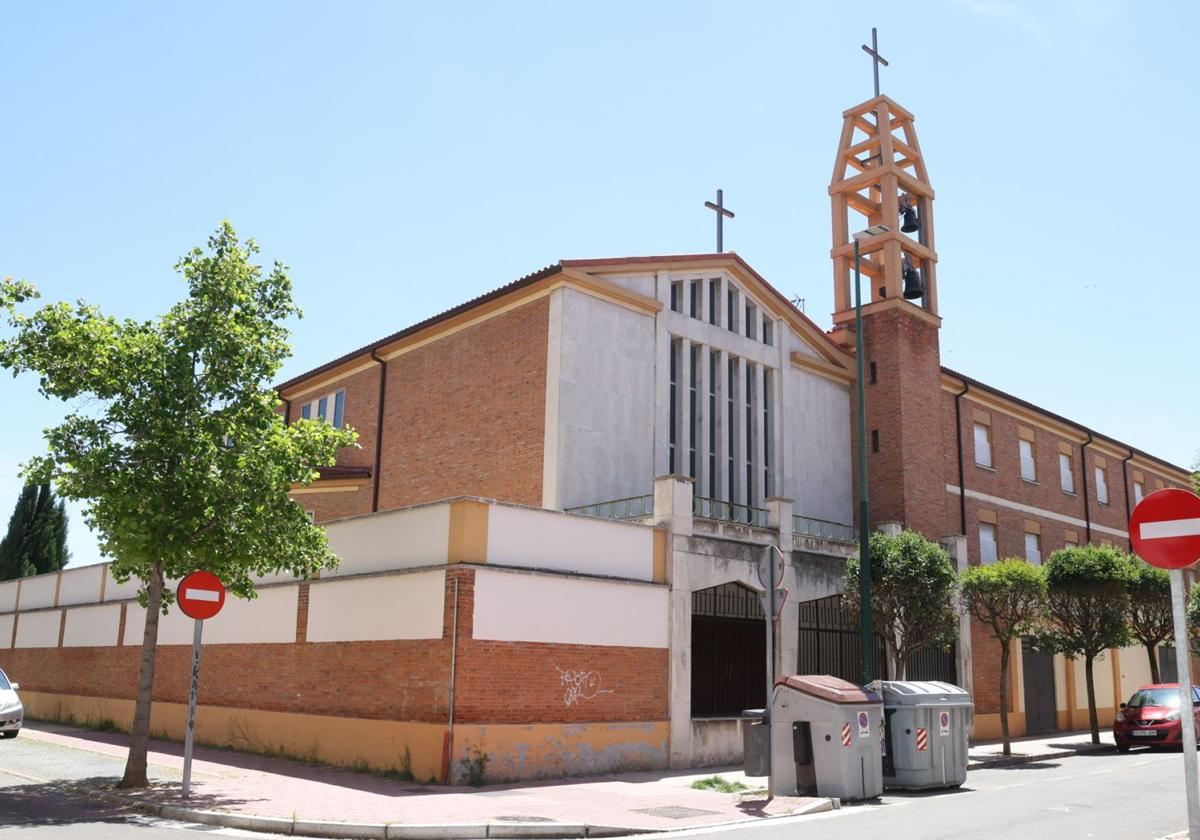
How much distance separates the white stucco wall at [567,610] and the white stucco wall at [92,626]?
1431cm

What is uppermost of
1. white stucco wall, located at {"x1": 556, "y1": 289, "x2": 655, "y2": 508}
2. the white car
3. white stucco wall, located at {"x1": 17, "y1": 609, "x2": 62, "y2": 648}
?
white stucco wall, located at {"x1": 556, "y1": 289, "x2": 655, "y2": 508}

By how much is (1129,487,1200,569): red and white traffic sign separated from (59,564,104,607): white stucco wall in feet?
84.3

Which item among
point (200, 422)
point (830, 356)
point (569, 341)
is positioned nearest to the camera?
point (200, 422)

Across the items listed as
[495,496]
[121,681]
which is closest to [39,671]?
[121,681]

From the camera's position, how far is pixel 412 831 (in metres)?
10.3

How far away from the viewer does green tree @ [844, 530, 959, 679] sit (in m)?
20.3

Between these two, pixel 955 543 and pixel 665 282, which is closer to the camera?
pixel 665 282

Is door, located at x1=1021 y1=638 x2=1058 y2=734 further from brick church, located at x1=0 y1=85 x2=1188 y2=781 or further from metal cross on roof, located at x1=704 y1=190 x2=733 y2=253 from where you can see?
metal cross on roof, located at x1=704 y1=190 x2=733 y2=253

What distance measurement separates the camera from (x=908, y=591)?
20359 mm

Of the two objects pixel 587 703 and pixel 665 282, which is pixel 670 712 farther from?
pixel 665 282

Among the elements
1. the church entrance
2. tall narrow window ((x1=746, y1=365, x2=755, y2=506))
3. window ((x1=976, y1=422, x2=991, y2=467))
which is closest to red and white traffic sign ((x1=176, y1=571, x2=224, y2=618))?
the church entrance

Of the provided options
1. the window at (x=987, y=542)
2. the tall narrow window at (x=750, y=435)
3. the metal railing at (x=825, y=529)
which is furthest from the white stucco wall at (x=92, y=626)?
the window at (x=987, y=542)

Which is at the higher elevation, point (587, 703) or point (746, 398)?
point (746, 398)

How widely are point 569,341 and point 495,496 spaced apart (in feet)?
11.8
